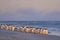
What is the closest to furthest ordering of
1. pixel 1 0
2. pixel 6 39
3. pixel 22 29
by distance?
pixel 6 39 < pixel 1 0 < pixel 22 29

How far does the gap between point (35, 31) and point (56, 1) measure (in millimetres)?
1444

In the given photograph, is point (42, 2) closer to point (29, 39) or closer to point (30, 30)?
point (30, 30)

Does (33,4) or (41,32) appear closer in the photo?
(41,32)

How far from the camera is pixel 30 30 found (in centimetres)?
709

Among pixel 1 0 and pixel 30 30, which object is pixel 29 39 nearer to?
pixel 30 30

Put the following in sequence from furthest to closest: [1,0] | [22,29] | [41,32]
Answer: [22,29] < [1,0] < [41,32]

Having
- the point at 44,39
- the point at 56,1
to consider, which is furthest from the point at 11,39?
the point at 56,1

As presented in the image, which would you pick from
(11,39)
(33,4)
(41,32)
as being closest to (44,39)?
(11,39)

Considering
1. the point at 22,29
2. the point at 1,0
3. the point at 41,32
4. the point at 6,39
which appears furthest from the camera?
the point at 22,29

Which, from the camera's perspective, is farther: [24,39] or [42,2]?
[42,2]

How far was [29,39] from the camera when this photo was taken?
4.93m

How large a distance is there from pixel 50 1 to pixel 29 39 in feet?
9.98

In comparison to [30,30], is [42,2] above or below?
above

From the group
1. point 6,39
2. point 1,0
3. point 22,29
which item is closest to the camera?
point 6,39
